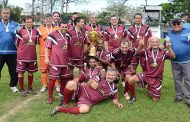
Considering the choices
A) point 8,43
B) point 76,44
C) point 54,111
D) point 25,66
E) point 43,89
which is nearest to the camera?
point 54,111

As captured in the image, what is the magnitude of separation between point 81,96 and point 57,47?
1.19 meters

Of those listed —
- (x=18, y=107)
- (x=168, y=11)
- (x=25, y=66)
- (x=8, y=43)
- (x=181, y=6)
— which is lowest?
(x=18, y=107)

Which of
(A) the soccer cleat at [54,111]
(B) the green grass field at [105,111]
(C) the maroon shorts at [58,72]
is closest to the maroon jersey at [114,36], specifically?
(B) the green grass field at [105,111]

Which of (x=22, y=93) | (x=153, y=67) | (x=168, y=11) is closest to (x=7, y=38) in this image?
(x=22, y=93)

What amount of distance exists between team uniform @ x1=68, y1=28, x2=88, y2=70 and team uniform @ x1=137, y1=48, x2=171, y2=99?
54.1 inches

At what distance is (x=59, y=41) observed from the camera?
7105 millimetres

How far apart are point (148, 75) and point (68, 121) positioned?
229 centimetres

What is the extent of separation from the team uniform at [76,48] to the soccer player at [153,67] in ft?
4.23

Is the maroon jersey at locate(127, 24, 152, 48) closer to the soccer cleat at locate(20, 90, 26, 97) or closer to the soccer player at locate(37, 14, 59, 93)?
the soccer player at locate(37, 14, 59, 93)

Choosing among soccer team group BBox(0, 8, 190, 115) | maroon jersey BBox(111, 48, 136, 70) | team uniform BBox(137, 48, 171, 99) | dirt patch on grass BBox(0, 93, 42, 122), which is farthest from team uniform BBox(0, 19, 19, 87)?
team uniform BBox(137, 48, 171, 99)

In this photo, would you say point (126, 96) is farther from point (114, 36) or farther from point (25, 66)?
point (25, 66)

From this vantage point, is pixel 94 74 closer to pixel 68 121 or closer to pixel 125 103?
pixel 125 103

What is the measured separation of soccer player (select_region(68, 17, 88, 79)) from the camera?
24.7 feet

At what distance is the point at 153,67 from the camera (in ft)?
23.9
